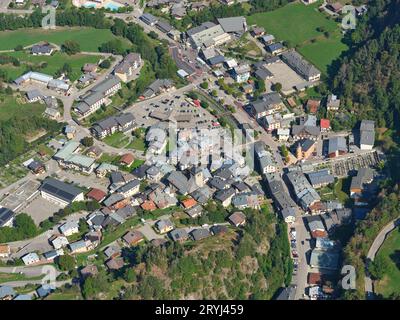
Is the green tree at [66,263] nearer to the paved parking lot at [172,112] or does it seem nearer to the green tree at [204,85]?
the paved parking lot at [172,112]

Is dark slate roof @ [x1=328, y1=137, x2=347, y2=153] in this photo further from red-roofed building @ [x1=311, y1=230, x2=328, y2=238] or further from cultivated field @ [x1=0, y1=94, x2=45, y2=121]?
cultivated field @ [x1=0, y1=94, x2=45, y2=121]

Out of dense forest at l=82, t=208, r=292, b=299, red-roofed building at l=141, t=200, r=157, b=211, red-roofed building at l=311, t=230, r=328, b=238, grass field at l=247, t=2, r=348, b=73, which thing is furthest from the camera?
grass field at l=247, t=2, r=348, b=73

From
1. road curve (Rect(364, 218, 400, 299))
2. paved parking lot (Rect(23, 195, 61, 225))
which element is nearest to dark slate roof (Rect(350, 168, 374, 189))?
road curve (Rect(364, 218, 400, 299))

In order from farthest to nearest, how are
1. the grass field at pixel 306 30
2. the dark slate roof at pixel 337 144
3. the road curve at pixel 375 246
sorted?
the grass field at pixel 306 30, the dark slate roof at pixel 337 144, the road curve at pixel 375 246

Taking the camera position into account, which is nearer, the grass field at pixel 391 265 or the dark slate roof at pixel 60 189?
the grass field at pixel 391 265

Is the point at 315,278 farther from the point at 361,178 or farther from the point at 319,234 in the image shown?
the point at 361,178

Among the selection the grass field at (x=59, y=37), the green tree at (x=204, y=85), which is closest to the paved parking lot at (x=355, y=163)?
the green tree at (x=204, y=85)
